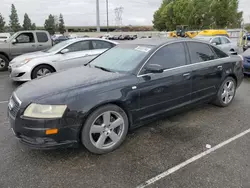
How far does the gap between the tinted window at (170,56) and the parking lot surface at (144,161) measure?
109cm

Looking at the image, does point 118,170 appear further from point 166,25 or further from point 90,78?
point 166,25

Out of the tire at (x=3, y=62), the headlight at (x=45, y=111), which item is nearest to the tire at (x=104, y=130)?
the headlight at (x=45, y=111)

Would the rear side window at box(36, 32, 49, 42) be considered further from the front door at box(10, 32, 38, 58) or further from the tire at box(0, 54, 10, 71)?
the tire at box(0, 54, 10, 71)

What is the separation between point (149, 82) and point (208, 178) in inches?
58.3

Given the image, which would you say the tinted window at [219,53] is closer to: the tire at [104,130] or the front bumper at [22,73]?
the tire at [104,130]

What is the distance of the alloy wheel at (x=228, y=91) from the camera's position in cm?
449

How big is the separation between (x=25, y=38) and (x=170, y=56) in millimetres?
8018

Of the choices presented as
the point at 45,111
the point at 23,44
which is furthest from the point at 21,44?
the point at 45,111

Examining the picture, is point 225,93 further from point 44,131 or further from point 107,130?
point 44,131

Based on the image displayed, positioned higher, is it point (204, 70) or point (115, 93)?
point (204, 70)

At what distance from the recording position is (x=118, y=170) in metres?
2.54

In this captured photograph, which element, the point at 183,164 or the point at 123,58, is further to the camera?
the point at 123,58

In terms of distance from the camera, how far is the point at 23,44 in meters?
9.24

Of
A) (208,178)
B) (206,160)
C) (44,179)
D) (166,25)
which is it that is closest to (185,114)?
(206,160)
